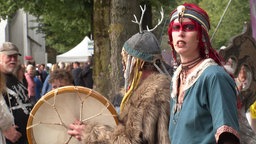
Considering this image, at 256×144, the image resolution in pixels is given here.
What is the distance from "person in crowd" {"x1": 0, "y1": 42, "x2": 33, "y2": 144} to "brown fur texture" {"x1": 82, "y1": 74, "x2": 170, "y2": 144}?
2.66m

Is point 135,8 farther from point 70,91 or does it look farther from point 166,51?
point 70,91

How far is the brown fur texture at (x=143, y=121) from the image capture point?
403cm

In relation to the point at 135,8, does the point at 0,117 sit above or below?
below

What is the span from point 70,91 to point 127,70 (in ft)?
1.73

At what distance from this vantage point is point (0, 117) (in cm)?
577

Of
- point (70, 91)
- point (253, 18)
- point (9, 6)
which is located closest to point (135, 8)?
point (253, 18)

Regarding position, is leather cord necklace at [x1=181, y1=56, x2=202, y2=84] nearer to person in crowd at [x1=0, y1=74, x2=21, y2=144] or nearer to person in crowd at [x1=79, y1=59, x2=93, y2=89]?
person in crowd at [x1=0, y1=74, x2=21, y2=144]

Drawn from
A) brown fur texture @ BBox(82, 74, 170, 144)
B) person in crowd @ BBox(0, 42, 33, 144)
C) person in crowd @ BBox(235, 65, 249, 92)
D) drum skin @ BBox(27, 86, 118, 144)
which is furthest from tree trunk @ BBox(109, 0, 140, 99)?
brown fur texture @ BBox(82, 74, 170, 144)

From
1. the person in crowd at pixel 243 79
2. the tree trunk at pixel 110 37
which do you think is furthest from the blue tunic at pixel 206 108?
the tree trunk at pixel 110 37

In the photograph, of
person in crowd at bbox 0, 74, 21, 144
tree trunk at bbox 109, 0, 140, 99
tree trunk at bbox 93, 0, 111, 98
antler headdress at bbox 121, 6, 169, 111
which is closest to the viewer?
antler headdress at bbox 121, 6, 169, 111

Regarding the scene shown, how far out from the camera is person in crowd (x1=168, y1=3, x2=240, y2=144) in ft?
9.85

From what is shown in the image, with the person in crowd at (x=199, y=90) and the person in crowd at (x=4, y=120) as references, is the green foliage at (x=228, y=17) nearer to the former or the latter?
the person in crowd at (x=4, y=120)

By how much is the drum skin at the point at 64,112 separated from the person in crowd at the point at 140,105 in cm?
13

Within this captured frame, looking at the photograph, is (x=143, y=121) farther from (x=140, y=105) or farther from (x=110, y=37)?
(x=110, y=37)
